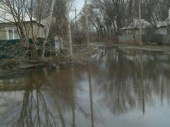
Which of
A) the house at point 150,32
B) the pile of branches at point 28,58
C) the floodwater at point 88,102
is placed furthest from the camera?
the house at point 150,32

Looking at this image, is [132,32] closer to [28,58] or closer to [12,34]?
[12,34]

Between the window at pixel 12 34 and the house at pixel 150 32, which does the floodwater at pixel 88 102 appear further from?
the house at pixel 150 32

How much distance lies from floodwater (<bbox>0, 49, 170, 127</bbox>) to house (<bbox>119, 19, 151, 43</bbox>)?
40295 mm

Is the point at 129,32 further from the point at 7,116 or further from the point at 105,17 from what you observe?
the point at 7,116

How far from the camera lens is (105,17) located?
70.1 meters

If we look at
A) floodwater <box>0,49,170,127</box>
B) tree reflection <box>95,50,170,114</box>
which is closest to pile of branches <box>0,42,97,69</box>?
floodwater <box>0,49,170,127</box>

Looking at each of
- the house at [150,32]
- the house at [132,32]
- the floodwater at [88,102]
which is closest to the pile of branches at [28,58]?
the floodwater at [88,102]

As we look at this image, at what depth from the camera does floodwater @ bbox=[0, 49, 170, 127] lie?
6316 mm

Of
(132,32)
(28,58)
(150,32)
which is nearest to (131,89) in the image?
(28,58)

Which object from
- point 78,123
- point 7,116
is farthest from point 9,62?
point 78,123

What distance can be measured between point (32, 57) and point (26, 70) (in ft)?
5.34

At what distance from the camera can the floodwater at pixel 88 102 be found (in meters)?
6.32

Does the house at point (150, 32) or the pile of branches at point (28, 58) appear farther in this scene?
the house at point (150, 32)

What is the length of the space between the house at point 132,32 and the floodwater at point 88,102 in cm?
4029
